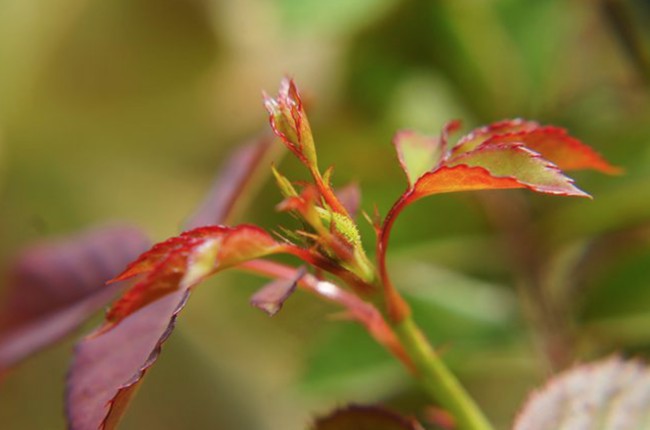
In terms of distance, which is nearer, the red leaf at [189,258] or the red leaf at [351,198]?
the red leaf at [189,258]

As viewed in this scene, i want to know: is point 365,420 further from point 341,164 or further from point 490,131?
point 341,164

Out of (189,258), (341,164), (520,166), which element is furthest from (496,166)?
(341,164)

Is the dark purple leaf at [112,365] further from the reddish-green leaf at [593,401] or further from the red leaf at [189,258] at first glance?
the reddish-green leaf at [593,401]

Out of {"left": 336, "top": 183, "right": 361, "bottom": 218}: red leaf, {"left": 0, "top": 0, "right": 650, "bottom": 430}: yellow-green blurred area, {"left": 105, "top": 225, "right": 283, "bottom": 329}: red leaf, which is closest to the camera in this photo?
{"left": 105, "top": 225, "right": 283, "bottom": 329}: red leaf

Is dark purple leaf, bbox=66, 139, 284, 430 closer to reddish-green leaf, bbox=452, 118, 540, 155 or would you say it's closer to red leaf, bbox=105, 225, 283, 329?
red leaf, bbox=105, 225, 283, 329

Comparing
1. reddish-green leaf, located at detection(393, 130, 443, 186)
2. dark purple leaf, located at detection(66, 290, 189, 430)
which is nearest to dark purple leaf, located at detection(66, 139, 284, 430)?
dark purple leaf, located at detection(66, 290, 189, 430)

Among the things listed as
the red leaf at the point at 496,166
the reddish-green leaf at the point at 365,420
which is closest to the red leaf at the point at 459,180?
the red leaf at the point at 496,166
